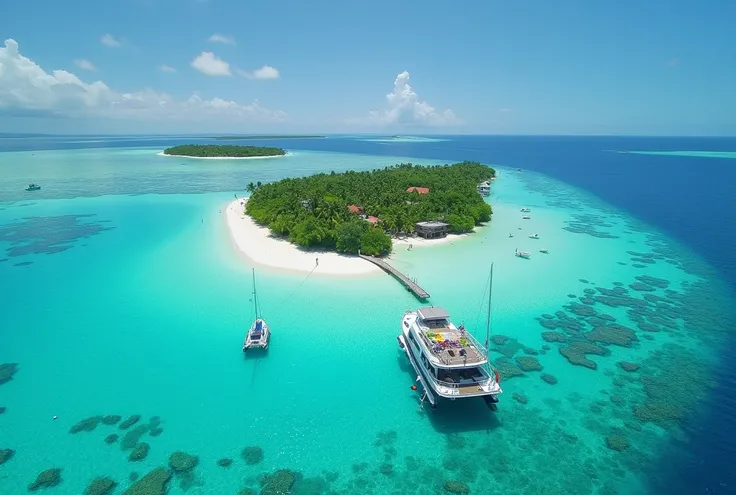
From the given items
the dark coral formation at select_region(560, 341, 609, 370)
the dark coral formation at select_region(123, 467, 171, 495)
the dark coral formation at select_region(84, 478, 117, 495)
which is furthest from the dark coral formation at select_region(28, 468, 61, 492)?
the dark coral formation at select_region(560, 341, 609, 370)

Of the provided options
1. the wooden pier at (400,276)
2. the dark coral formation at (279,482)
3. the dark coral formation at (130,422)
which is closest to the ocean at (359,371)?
the dark coral formation at (279,482)

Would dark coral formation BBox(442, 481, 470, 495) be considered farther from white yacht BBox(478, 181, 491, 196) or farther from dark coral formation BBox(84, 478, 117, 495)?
white yacht BBox(478, 181, 491, 196)

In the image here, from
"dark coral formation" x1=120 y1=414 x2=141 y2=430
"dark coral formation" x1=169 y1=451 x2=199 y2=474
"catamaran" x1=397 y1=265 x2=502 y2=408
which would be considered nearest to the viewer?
"dark coral formation" x1=169 y1=451 x2=199 y2=474

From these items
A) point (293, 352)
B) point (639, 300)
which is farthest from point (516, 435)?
point (639, 300)

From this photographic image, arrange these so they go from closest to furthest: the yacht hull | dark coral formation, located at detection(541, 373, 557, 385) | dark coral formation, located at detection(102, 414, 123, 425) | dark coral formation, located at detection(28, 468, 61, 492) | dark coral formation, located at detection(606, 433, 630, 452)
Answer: dark coral formation, located at detection(28, 468, 61, 492) < dark coral formation, located at detection(606, 433, 630, 452) < the yacht hull < dark coral formation, located at detection(102, 414, 123, 425) < dark coral formation, located at detection(541, 373, 557, 385)

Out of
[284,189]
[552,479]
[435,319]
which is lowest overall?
[552,479]

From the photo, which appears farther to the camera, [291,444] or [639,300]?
[639,300]

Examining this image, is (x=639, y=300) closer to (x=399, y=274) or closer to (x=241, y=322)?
(x=399, y=274)
